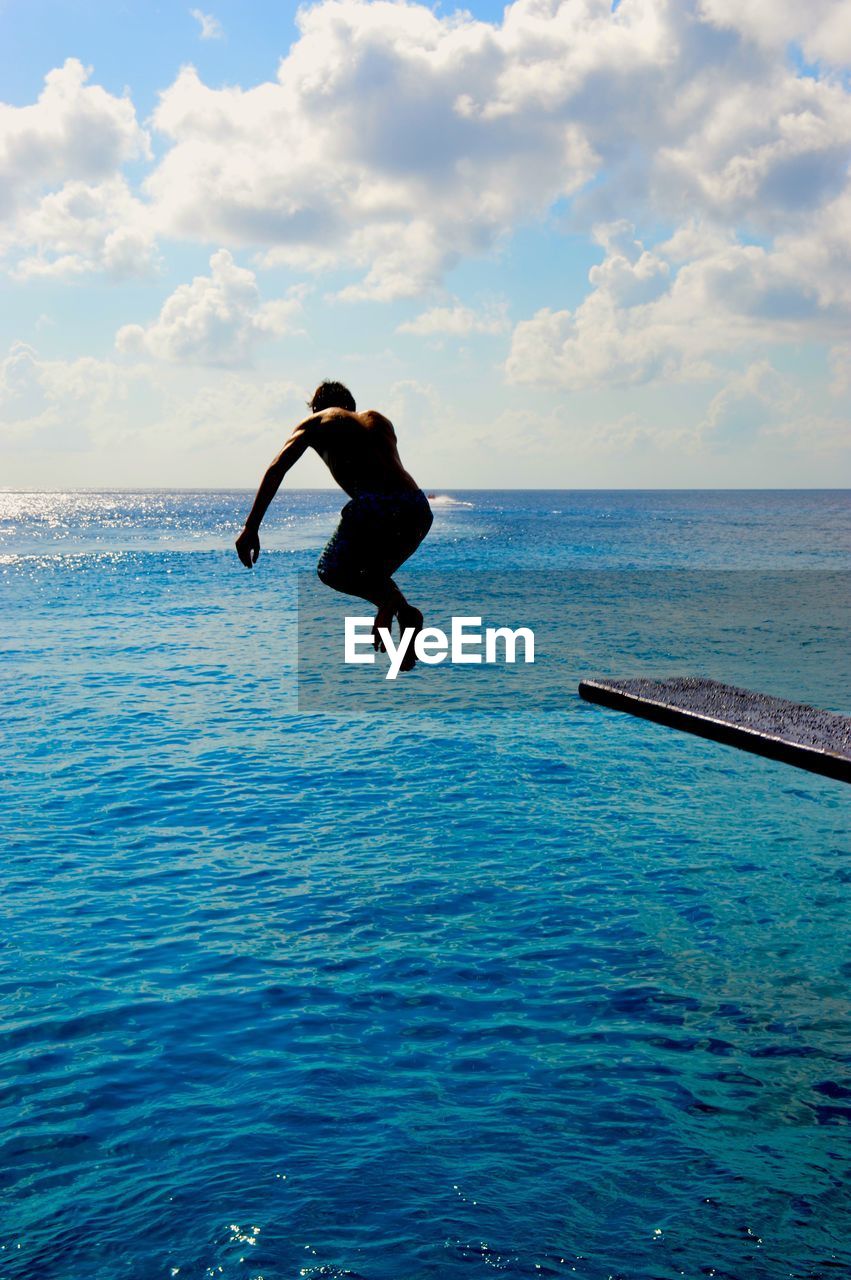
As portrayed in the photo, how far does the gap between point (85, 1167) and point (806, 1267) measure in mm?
5140

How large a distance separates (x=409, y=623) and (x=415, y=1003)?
5459 mm

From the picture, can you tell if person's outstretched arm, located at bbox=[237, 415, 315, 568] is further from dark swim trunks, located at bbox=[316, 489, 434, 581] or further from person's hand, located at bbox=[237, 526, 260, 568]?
dark swim trunks, located at bbox=[316, 489, 434, 581]

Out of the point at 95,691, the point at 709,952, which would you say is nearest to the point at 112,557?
the point at 95,691

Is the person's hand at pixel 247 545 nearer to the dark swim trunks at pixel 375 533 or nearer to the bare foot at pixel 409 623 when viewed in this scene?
the dark swim trunks at pixel 375 533

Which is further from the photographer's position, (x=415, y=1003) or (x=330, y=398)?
(x=415, y=1003)

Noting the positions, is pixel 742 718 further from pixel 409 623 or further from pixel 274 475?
pixel 274 475

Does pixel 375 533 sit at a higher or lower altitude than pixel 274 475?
lower

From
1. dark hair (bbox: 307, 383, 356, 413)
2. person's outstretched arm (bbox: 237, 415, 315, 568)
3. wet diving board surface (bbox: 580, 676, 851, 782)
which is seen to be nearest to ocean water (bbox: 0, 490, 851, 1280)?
wet diving board surface (bbox: 580, 676, 851, 782)

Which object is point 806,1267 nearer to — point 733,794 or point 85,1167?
point 85,1167

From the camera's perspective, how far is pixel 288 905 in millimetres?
12438

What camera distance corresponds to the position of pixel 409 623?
615 cm

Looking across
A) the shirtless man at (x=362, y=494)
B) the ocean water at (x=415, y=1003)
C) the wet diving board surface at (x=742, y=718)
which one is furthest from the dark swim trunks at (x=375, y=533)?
the ocean water at (x=415, y=1003)

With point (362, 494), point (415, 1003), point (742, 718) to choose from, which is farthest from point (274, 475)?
point (415, 1003)

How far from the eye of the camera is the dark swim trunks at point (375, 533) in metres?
5.77
